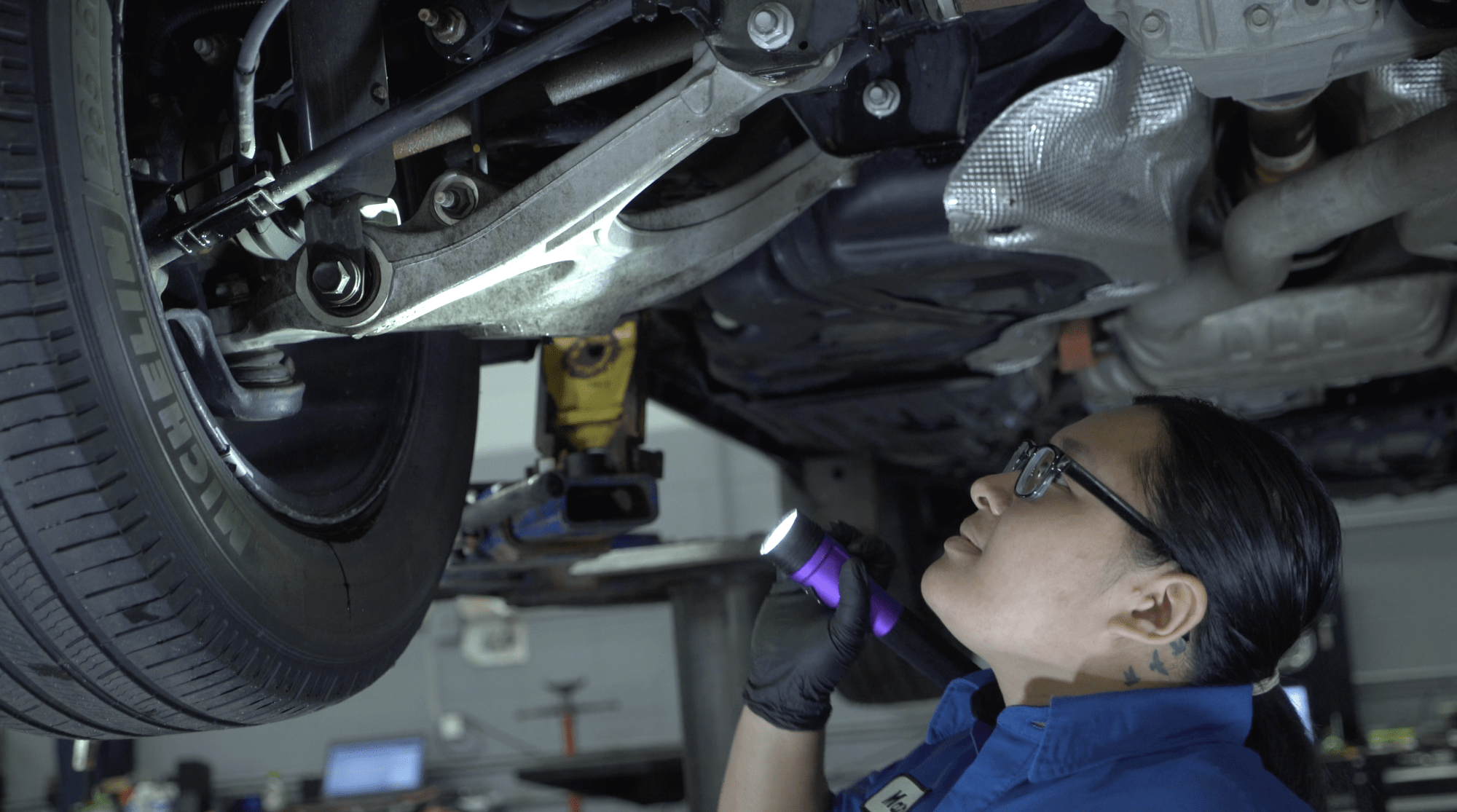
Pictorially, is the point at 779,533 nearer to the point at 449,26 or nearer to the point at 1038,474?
the point at 1038,474

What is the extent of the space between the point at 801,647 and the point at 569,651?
20.4ft

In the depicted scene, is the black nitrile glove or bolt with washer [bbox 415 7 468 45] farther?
the black nitrile glove

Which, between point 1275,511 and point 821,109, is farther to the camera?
point 821,109

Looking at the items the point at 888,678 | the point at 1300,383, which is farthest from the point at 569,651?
the point at 1300,383

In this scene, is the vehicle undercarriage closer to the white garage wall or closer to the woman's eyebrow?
the woman's eyebrow

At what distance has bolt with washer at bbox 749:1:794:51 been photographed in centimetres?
98

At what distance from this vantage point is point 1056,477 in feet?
3.76

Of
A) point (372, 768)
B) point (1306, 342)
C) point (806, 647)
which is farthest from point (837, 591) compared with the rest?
point (372, 768)

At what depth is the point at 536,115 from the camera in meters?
1.28

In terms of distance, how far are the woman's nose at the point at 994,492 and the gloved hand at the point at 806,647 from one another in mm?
151

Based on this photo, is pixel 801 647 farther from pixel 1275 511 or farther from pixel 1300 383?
pixel 1300 383

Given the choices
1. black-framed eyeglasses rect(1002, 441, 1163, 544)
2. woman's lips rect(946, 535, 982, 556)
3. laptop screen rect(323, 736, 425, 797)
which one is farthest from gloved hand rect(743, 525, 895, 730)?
laptop screen rect(323, 736, 425, 797)

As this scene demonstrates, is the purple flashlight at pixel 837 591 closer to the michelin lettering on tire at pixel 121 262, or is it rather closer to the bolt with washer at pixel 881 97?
the bolt with washer at pixel 881 97

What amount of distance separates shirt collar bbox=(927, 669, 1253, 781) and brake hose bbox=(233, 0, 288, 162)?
864 millimetres
